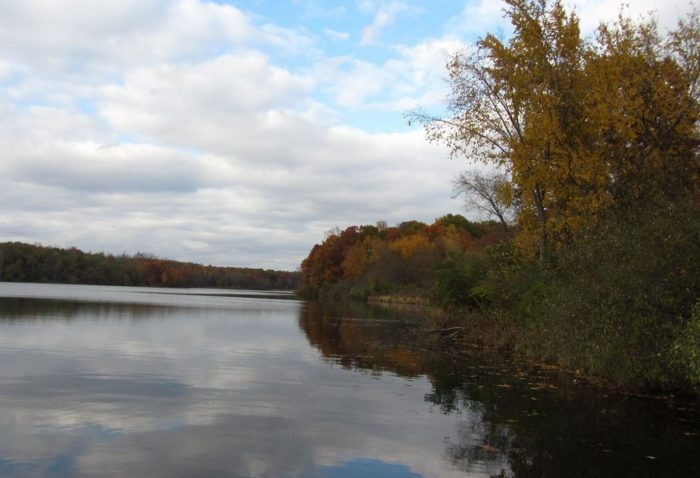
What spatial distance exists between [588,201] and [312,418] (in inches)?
577

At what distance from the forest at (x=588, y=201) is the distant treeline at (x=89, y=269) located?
12452cm

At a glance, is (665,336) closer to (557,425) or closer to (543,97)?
(557,425)

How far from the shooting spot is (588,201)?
22469 mm

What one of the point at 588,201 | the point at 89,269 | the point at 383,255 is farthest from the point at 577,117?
the point at 89,269

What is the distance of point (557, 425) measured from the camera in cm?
1214

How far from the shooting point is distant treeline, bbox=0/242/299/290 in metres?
134

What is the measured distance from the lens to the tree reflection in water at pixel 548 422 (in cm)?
950

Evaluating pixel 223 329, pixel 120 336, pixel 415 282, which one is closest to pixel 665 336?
pixel 120 336

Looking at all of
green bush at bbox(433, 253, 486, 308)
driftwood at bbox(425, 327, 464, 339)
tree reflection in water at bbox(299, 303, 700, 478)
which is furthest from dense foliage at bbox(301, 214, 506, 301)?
tree reflection in water at bbox(299, 303, 700, 478)

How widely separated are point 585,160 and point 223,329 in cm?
1970

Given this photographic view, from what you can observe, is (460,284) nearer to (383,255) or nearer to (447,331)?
(447,331)

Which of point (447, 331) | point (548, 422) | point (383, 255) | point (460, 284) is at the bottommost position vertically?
point (548, 422)

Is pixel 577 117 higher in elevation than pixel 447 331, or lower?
higher

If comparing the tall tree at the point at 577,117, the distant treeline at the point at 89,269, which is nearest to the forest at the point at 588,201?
the tall tree at the point at 577,117
